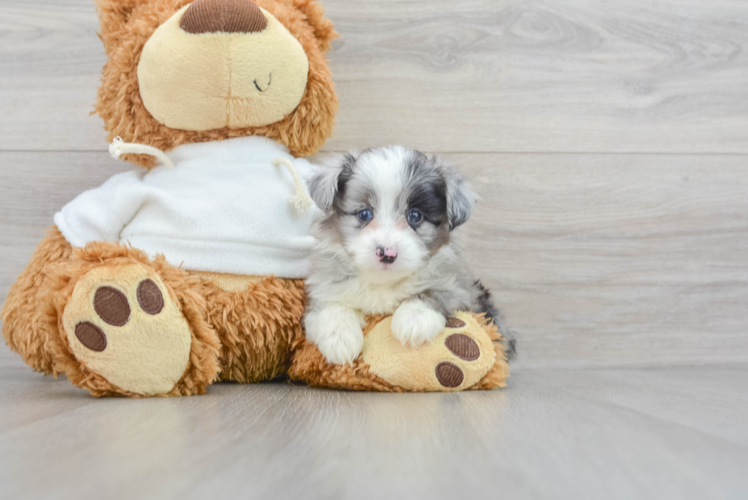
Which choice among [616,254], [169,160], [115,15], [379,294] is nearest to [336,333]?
[379,294]

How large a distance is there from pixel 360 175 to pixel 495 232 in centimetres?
73

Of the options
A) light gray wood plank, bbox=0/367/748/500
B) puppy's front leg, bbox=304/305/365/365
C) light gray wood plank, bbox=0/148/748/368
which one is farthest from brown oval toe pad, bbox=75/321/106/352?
light gray wood plank, bbox=0/148/748/368

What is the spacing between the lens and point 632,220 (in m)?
1.94

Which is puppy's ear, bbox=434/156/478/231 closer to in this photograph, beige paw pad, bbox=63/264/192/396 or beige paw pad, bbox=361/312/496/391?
beige paw pad, bbox=361/312/496/391

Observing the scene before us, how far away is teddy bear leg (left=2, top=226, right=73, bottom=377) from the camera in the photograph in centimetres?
140

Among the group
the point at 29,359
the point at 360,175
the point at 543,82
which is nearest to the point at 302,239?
the point at 360,175

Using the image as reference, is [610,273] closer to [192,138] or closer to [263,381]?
[263,381]

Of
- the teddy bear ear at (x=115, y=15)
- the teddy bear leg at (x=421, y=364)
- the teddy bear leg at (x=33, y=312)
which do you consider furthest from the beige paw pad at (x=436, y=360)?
the teddy bear ear at (x=115, y=15)

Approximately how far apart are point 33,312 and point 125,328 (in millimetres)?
462

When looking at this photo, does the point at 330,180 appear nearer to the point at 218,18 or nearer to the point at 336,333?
the point at 336,333

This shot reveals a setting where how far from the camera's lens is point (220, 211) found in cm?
139

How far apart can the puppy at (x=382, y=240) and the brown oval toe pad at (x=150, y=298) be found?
0.34 meters

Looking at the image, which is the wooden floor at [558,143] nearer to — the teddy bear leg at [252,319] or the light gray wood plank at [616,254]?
the light gray wood plank at [616,254]

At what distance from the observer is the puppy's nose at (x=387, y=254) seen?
121cm
